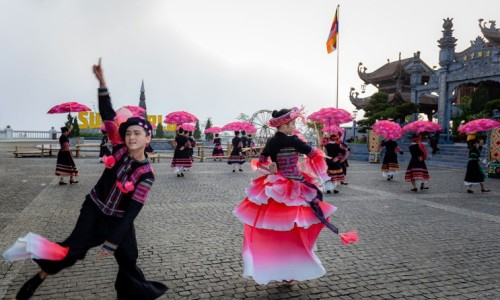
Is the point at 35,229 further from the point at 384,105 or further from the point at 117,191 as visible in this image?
the point at 384,105

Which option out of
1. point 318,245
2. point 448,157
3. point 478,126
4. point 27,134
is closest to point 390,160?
point 478,126

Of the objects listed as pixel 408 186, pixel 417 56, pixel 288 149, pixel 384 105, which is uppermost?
pixel 417 56

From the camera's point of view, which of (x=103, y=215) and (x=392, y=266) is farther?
(x=392, y=266)

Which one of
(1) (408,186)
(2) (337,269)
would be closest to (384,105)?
(1) (408,186)

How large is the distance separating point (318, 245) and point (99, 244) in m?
3.24

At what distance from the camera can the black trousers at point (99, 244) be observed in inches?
115

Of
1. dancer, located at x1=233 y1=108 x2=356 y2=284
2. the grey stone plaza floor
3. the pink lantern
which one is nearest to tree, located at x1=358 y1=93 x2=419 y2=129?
the pink lantern

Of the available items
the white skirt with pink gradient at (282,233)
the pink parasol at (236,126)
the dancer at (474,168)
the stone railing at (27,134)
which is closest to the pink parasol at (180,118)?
the pink parasol at (236,126)

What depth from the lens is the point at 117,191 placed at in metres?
3.10

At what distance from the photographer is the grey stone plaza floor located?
3.85 m

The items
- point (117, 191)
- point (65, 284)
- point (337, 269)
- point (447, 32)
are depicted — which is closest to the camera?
point (117, 191)

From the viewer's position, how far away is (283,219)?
3.88 meters

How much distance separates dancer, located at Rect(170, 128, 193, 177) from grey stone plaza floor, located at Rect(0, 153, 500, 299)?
3974mm

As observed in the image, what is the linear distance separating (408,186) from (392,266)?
838cm
